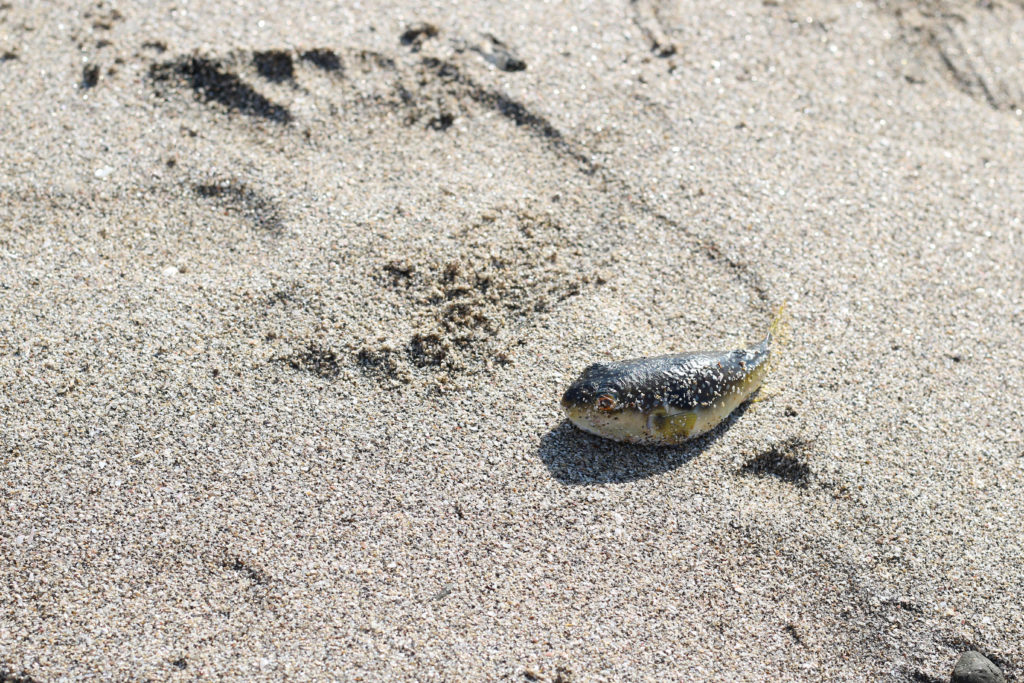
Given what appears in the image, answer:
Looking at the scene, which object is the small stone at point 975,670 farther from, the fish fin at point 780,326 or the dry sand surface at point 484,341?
the fish fin at point 780,326

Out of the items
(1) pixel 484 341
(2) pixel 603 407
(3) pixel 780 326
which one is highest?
(3) pixel 780 326

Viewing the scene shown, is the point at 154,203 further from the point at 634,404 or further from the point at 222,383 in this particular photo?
the point at 634,404

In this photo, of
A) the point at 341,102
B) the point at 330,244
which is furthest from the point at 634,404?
the point at 341,102

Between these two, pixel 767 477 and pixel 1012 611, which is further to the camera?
pixel 767 477

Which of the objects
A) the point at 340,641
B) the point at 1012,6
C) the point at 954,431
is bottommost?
the point at 340,641

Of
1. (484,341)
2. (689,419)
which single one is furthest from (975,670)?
(484,341)

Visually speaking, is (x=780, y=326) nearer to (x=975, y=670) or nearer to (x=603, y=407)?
(x=603, y=407)

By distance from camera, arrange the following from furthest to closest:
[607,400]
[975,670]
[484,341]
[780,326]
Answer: [780,326] → [484,341] → [607,400] → [975,670]
